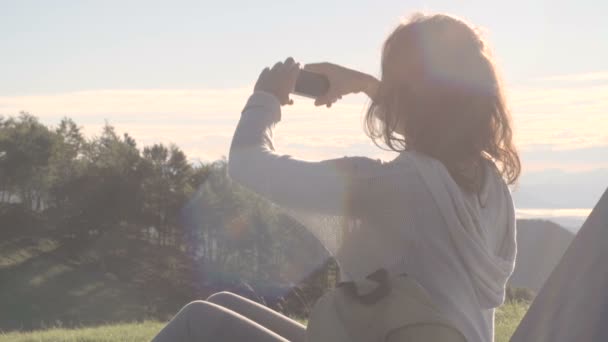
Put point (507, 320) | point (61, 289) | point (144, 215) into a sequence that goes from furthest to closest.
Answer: point (144, 215), point (61, 289), point (507, 320)

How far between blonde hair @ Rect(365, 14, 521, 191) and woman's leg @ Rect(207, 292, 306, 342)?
88cm

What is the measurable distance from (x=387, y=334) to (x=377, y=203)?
417 mm

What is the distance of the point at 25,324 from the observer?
1113 inches

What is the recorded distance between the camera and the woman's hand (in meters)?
2.58

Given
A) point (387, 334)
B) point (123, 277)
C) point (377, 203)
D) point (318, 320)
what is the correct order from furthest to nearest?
point (123, 277) < point (377, 203) < point (318, 320) < point (387, 334)

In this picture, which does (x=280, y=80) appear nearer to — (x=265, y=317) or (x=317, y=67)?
(x=317, y=67)

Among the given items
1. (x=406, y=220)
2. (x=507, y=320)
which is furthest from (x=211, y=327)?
(x=507, y=320)

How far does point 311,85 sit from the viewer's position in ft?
9.52

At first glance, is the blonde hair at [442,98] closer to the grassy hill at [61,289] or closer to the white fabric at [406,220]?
the white fabric at [406,220]

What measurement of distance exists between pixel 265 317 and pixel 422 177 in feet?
3.87

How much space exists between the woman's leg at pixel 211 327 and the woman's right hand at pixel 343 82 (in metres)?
0.91

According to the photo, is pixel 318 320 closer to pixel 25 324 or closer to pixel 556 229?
pixel 25 324

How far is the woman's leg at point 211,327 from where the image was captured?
8.47 ft

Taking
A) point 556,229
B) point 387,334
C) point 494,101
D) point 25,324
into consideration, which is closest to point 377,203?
point 387,334
